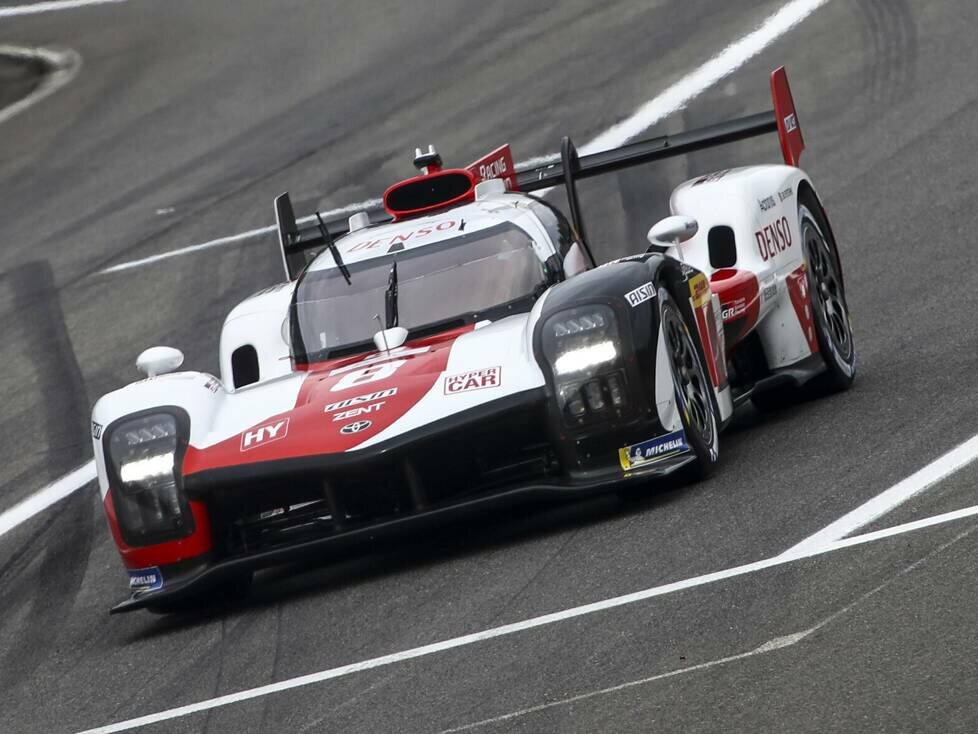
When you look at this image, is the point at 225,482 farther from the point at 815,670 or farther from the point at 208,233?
the point at 208,233

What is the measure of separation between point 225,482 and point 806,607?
2645 mm

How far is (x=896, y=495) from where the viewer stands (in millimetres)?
6734

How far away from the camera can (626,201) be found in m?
15.3

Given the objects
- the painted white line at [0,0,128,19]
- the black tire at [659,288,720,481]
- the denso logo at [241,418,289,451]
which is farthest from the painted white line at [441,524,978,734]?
the painted white line at [0,0,128,19]

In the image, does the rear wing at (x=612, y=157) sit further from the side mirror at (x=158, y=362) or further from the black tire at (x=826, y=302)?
the side mirror at (x=158, y=362)

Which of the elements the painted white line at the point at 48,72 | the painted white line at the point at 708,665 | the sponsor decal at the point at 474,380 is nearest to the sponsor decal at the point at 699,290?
the sponsor decal at the point at 474,380

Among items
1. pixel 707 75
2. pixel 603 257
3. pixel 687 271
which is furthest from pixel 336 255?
pixel 707 75

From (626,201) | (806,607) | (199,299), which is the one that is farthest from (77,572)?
(626,201)

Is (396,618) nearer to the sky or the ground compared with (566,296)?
nearer to the ground

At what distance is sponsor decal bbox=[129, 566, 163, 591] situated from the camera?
744 centimetres

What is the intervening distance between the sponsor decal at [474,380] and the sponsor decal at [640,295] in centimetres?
58

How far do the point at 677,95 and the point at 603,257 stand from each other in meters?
4.05

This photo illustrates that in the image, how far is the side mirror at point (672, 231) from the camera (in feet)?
27.3

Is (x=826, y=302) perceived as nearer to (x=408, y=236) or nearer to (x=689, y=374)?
(x=689, y=374)
